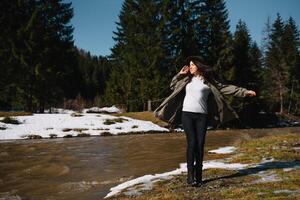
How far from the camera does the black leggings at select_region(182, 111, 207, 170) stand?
7.02 metres

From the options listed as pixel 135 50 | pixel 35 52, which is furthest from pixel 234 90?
pixel 135 50

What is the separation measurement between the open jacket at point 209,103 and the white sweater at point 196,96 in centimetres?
12

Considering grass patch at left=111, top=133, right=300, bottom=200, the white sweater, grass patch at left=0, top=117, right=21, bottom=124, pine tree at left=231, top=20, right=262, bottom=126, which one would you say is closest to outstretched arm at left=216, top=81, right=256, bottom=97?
the white sweater

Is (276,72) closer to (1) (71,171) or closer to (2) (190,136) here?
(1) (71,171)

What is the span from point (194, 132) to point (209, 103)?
81cm

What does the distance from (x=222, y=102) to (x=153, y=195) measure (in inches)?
85.3

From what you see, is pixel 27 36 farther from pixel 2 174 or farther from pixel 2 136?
pixel 2 174

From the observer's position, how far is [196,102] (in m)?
7.07

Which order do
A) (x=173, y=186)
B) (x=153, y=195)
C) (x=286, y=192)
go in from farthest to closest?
(x=173, y=186) < (x=153, y=195) < (x=286, y=192)

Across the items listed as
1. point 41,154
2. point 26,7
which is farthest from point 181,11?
point 41,154

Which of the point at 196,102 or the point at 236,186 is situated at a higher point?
the point at 196,102

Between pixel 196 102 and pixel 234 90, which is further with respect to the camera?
pixel 234 90

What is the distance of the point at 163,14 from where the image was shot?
40969 mm

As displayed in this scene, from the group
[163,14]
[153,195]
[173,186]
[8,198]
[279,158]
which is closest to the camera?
[153,195]
